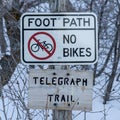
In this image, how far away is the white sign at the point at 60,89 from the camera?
4.21 m

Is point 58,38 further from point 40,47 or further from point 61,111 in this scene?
point 61,111

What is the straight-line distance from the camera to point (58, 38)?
4.18 meters

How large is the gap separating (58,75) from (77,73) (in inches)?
5.3

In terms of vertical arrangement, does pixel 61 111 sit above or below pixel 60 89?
below

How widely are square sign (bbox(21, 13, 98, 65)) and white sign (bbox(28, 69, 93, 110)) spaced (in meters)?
0.10

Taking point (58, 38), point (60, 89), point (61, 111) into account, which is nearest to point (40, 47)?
point (58, 38)

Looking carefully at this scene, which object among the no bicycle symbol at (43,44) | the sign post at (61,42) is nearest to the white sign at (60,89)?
the sign post at (61,42)

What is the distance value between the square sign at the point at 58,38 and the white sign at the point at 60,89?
0.10 meters

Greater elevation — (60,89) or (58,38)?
(58,38)

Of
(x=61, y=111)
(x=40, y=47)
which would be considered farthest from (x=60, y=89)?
(x=40, y=47)

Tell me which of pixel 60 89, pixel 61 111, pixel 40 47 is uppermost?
pixel 40 47

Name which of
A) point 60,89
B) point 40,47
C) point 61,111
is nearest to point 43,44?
point 40,47

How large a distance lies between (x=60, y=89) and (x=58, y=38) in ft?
1.20

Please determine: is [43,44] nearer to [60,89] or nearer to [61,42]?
[61,42]
